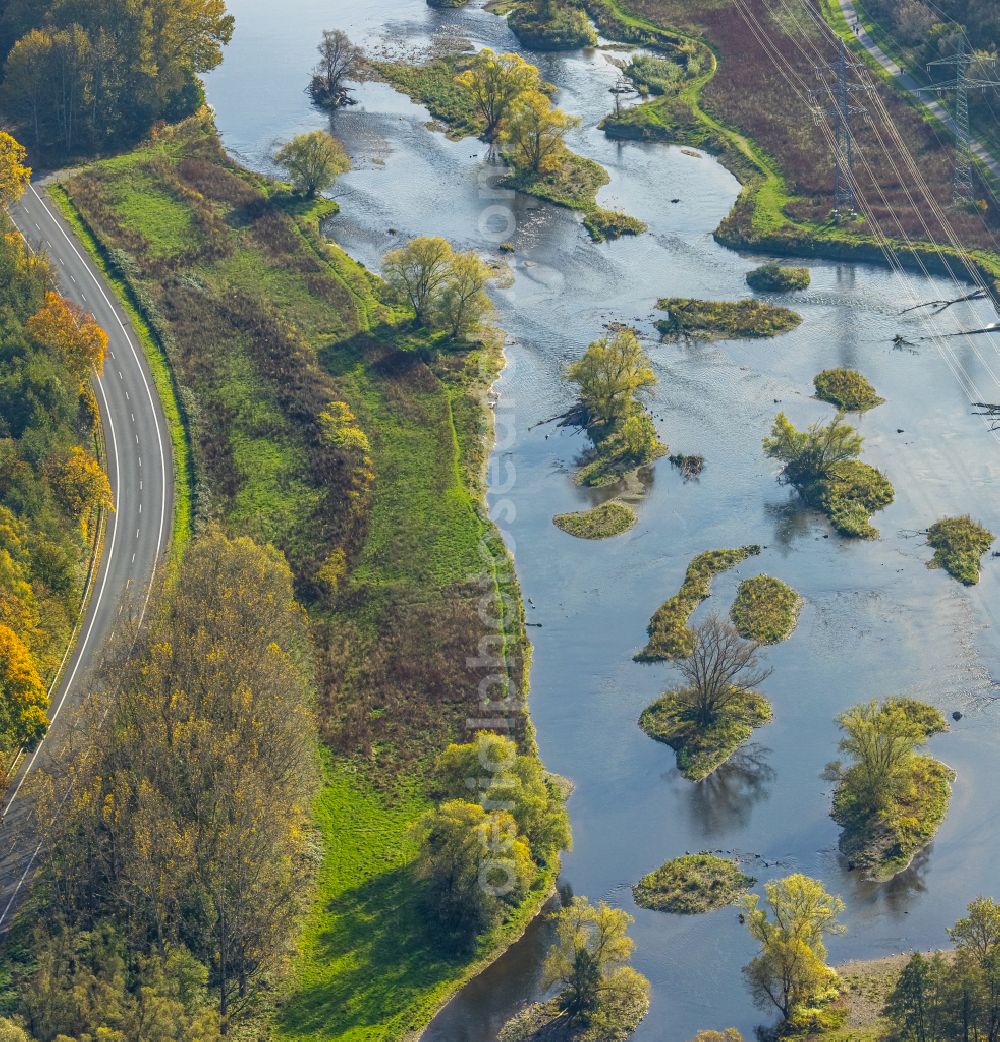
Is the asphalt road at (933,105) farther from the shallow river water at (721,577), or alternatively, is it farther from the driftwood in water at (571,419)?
the driftwood in water at (571,419)

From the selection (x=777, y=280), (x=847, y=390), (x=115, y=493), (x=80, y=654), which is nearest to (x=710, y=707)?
(x=80, y=654)

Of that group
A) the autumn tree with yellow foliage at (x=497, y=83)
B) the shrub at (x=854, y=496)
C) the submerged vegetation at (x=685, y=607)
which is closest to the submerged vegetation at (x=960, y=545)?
the shrub at (x=854, y=496)

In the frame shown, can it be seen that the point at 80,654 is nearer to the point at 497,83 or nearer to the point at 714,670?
the point at 714,670

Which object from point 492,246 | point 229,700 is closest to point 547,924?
point 229,700

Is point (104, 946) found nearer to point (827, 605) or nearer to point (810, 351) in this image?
point (827, 605)

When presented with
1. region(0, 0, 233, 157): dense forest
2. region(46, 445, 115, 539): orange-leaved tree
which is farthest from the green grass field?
region(46, 445, 115, 539): orange-leaved tree

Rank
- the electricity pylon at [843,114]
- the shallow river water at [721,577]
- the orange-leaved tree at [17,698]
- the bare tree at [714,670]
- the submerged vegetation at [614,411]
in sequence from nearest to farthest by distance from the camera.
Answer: the shallow river water at [721,577]
the orange-leaved tree at [17,698]
the bare tree at [714,670]
the submerged vegetation at [614,411]
the electricity pylon at [843,114]
